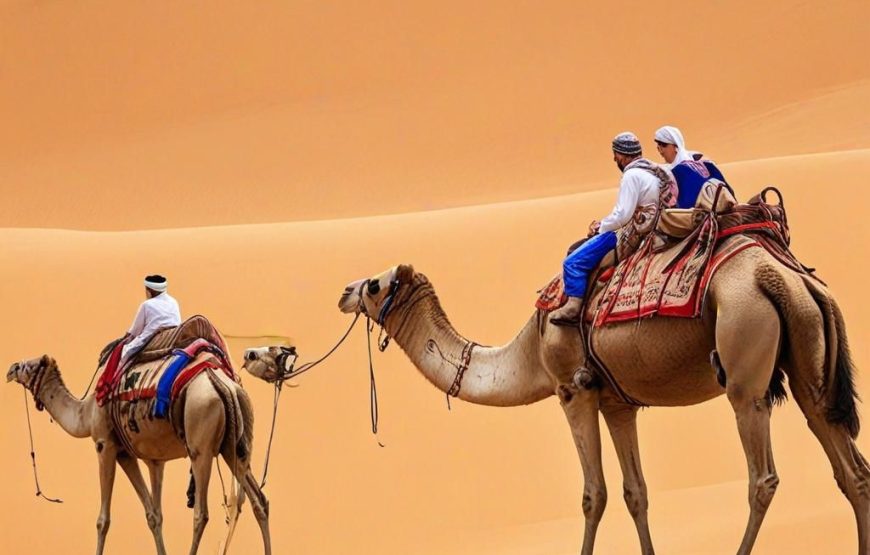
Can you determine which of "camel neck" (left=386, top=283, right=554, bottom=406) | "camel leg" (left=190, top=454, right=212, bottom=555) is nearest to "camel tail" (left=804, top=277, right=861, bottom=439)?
"camel neck" (left=386, top=283, right=554, bottom=406)

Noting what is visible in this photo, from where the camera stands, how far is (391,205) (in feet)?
123

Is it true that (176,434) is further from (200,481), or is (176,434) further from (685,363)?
(685,363)

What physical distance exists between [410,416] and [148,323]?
4598 millimetres

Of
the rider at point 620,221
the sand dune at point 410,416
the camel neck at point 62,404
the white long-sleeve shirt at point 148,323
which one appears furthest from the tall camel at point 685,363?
the camel neck at point 62,404

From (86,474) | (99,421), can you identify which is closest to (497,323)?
(86,474)

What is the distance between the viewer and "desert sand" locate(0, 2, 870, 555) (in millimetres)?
16266

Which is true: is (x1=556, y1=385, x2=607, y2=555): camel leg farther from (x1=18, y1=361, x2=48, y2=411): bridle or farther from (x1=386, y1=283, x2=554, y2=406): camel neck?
(x1=18, y1=361, x2=48, y2=411): bridle

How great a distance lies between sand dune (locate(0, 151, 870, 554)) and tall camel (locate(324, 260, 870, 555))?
2.45 meters

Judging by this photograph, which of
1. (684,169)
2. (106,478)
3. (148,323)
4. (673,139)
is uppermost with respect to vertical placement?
(673,139)

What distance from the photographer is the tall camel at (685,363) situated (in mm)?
9469

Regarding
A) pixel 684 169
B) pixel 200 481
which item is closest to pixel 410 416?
pixel 200 481

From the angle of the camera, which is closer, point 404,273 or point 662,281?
point 662,281

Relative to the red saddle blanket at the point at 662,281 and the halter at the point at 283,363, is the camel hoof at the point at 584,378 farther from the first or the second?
the halter at the point at 283,363

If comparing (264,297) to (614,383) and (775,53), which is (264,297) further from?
(775,53)
